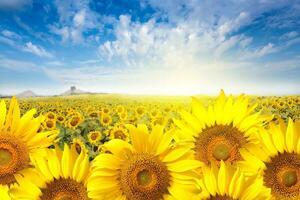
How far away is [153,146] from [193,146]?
20.3 inches

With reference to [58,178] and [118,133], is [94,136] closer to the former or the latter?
[118,133]

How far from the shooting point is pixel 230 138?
2.35 metres

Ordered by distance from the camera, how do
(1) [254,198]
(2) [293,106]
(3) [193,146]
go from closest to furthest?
(1) [254,198] < (3) [193,146] < (2) [293,106]

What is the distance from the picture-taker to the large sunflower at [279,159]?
192 cm

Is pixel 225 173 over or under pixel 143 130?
under

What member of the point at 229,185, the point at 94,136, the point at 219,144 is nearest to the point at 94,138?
the point at 94,136

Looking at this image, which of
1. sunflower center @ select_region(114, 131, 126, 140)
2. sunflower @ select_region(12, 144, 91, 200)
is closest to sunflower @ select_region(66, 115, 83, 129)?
sunflower center @ select_region(114, 131, 126, 140)

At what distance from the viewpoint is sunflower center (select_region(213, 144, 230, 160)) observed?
6.97ft

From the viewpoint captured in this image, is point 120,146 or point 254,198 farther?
point 120,146

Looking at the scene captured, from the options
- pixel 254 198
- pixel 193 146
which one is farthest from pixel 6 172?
pixel 254 198

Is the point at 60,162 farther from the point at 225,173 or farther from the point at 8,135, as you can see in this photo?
the point at 225,173

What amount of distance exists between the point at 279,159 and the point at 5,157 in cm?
121

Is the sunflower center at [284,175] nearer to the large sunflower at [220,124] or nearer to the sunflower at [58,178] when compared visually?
the large sunflower at [220,124]

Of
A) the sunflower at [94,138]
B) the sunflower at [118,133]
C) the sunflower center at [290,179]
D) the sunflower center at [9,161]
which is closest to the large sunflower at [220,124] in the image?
the sunflower center at [290,179]
